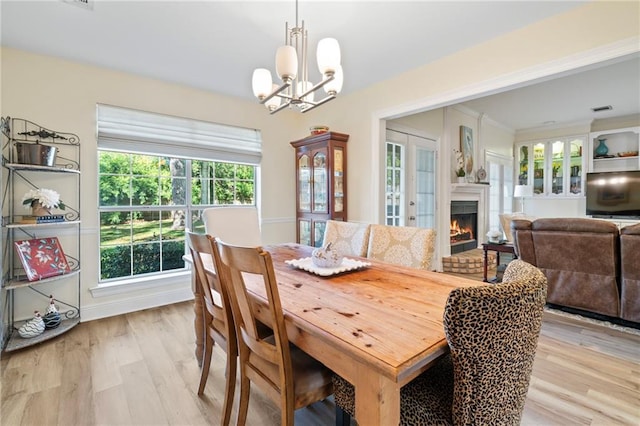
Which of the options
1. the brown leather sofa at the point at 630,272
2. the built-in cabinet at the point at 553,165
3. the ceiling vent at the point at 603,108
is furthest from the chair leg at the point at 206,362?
the built-in cabinet at the point at 553,165

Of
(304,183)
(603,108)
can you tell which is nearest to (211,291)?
(304,183)

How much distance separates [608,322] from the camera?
8.75 ft

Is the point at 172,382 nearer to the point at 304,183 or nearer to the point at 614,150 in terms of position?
the point at 304,183

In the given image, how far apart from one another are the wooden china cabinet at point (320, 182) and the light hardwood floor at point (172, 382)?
6.16 ft

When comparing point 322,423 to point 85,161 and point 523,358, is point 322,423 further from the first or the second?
point 85,161

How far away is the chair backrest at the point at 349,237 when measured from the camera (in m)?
2.34

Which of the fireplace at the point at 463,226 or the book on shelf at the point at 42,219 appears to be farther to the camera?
the fireplace at the point at 463,226

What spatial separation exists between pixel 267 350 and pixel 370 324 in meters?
0.44

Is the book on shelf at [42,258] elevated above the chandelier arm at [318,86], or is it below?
below

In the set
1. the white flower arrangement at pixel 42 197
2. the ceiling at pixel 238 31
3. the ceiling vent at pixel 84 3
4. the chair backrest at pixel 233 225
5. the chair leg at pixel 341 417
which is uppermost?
the ceiling at pixel 238 31

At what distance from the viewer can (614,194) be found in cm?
528

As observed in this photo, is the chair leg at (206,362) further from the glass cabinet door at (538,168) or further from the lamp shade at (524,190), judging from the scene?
the glass cabinet door at (538,168)

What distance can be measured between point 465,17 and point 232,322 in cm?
259

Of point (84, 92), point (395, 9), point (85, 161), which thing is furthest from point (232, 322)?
point (84, 92)
